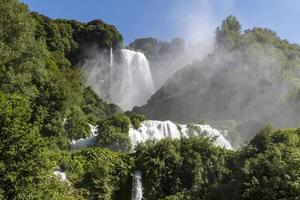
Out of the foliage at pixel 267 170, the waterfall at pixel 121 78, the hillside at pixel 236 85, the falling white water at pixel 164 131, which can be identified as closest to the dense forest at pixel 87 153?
the foliage at pixel 267 170

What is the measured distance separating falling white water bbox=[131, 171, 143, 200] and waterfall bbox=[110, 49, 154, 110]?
3521 cm

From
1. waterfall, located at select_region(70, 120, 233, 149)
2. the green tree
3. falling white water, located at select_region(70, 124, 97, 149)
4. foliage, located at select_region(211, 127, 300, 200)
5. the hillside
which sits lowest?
foliage, located at select_region(211, 127, 300, 200)

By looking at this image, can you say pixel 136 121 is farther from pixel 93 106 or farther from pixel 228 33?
pixel 228 33

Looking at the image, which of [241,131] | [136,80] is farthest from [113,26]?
[241,131]

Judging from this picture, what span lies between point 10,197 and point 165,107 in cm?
3696

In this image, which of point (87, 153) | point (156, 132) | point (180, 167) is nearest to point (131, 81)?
point (156, 132)

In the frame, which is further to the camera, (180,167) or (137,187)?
(180,167)

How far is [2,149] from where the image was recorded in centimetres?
1786

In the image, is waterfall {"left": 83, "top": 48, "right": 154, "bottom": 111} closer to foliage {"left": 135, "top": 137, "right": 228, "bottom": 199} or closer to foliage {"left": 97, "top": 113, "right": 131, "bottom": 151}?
foliage {"left": 97, "top": 113, "right": 131, "bottom": 151}

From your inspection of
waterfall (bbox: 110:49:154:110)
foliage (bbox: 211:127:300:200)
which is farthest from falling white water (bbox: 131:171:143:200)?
waterfall (bbox: 110:49:154:110)

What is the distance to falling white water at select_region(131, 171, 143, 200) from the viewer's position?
24484 mm

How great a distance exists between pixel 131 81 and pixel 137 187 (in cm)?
3729

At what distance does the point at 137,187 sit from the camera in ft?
81.0

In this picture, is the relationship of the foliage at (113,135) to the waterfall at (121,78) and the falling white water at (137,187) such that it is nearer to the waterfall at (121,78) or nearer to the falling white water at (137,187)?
the falling white water at (137,187)
